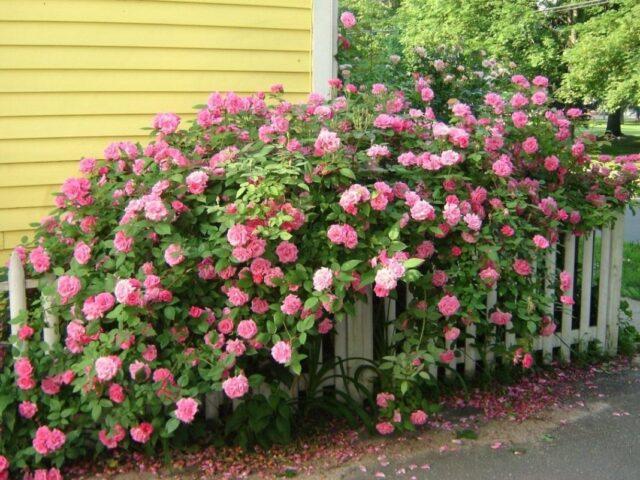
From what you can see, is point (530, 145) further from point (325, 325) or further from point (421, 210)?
point (325, 325)

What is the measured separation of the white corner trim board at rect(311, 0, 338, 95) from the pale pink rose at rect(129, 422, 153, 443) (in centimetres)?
276

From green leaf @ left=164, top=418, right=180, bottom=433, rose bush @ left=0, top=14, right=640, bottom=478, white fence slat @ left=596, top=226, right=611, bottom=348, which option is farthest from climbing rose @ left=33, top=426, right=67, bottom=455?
white fence slat @ left=596, top=226, right=611, bottom=348

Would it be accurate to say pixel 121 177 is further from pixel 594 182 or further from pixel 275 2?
pixel 594 182

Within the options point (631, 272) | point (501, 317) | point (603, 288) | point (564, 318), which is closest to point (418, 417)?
point (501, 317)

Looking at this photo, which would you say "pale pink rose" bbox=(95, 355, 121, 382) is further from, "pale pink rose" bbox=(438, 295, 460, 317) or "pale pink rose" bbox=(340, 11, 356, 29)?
"pale pink rose" bbox=(340, 11, 356, 29)

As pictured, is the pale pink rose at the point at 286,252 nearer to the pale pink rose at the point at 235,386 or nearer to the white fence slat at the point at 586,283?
the pale pink rose at the point at 235,386

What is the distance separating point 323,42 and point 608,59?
19107 millimetres

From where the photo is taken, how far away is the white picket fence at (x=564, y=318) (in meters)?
3.84

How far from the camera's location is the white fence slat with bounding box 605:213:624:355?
4758mm

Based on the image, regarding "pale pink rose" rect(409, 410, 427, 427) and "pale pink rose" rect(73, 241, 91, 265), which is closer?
"pale pink rose" rect(73, 241, 91, 265)

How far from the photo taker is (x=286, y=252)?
3135 mm

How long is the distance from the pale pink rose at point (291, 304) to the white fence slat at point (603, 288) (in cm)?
252

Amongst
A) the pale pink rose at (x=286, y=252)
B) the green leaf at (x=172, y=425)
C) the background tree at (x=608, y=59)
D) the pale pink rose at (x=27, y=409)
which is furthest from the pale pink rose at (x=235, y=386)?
the background tree at (x=608, y=59)

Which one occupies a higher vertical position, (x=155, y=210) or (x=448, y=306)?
(x=155, y=210)
